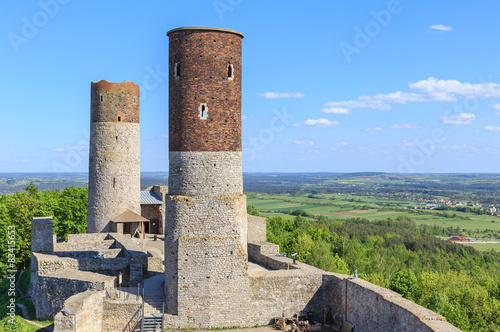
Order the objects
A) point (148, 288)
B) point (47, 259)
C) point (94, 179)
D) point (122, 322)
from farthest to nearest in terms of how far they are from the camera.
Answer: point (94, 179), point (47, 259), point (148, 288), point (122, 322)

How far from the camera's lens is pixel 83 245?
31.1 metres

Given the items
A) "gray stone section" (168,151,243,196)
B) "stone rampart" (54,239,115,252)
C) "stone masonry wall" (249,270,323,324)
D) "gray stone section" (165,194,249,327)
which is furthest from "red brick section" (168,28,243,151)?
"stone rampart" (54,239,115,252)

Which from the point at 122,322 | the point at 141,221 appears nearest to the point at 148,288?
the point at 122,322

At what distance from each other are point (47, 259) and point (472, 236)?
125358 mm

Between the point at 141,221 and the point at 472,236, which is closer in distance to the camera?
the point at 141,221

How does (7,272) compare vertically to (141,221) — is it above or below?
below

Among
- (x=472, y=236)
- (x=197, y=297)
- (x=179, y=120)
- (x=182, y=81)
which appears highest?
(x=182, y=81)

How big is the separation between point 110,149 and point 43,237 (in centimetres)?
811

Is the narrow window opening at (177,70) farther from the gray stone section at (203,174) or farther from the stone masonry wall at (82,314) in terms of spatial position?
the stone masonry wall at (82,314)

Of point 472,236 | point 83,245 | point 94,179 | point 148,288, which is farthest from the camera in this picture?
point 472,236

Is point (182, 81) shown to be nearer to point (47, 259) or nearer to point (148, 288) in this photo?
point (148, 288)

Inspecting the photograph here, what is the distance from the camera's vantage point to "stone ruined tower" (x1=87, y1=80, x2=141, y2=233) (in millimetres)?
35438

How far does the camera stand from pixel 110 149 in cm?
3553

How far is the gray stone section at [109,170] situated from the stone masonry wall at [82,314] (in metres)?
15.3
